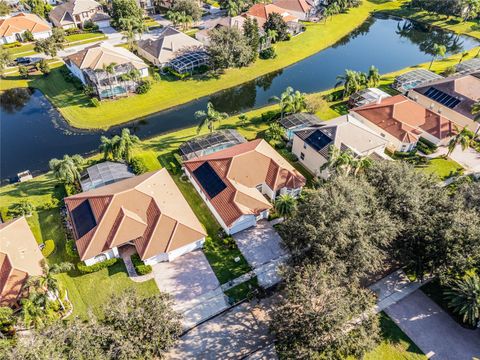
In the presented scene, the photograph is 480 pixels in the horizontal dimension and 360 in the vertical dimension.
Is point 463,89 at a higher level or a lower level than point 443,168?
higher

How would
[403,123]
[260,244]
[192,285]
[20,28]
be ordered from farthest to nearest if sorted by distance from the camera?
[20,28]
[403,123]
[260,244]
[192,285]

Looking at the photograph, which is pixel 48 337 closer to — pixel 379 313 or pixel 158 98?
pixel 379 313

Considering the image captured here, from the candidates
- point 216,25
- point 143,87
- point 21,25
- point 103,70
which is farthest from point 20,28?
point 216,25

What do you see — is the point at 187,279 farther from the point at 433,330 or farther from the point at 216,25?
the point at 216,25

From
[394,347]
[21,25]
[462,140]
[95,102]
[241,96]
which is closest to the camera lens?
[394,347]

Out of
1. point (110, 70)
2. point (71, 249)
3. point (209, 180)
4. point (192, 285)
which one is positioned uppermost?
point (110, 70)

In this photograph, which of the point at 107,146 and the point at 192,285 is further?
the point at 107,146

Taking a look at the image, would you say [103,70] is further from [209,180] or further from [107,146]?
[209,180]
